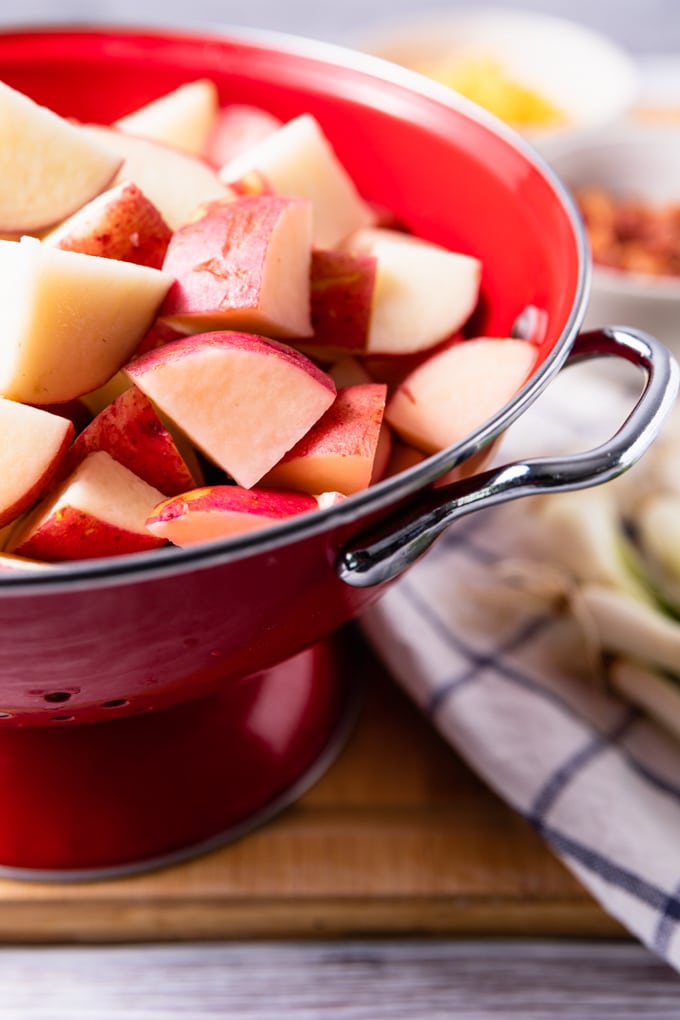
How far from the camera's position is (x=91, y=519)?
72 centimetres

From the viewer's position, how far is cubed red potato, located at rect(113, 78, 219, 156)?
3.56 ft

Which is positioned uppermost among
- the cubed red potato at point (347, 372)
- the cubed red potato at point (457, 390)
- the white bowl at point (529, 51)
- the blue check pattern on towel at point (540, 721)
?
the white bowl at point (529, 51)

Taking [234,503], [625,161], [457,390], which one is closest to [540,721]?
[457,390]

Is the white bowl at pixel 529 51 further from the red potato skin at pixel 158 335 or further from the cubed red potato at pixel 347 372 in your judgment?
the red potato skin at pixel 158 335

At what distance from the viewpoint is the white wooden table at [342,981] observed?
0.93m

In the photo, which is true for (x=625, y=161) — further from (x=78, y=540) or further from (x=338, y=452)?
(x=78, y=540)

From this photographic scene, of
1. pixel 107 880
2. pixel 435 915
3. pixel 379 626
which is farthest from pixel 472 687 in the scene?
pixel 107 880

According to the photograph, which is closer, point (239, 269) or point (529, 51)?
point (239, 269)

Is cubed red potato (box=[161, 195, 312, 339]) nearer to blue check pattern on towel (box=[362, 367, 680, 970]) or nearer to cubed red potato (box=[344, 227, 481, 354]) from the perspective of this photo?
cubed red potato (box=[344, 227, 481, 354])

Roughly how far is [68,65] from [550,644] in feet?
2.59

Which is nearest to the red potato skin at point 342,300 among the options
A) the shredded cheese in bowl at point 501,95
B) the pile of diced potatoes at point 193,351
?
the pile of diced potatoes at point 193,351

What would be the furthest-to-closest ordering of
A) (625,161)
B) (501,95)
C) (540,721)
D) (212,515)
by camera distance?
(501,95) → (625,161) → (540,721) → (212,515)

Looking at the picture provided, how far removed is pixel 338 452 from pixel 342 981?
48 cm

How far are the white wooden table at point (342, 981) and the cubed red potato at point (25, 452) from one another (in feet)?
1.44
